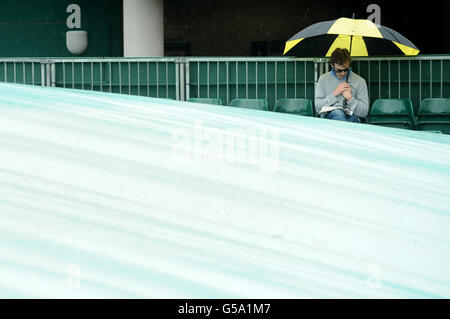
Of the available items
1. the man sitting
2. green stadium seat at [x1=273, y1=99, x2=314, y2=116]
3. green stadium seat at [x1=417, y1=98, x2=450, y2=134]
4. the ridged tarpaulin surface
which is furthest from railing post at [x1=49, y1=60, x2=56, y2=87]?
the ridged tarpaulin surface

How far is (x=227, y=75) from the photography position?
8789mm

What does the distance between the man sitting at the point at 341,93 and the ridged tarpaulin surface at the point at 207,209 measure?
532cm

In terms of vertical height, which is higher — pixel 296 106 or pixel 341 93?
pixel 341 93

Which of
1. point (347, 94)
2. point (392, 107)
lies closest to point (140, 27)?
point (392, 107)

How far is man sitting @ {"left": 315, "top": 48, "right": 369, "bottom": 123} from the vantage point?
281 inches

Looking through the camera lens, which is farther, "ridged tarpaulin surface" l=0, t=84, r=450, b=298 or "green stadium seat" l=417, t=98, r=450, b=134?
A: "green stadium seat" l=417, t=98, r=450, b=134

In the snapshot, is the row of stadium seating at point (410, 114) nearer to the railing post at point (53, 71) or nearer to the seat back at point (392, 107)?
the seat back at point (392, 107)

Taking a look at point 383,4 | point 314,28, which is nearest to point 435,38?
point 383,4

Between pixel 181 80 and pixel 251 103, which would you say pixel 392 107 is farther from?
pixel 181 80

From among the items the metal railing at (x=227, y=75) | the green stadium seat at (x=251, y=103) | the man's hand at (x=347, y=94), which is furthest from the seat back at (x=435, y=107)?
the green stadium seat at (x=251, y=103)

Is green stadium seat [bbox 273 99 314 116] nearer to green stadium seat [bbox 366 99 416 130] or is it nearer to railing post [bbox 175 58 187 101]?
green stadium seat [bbox 366 99 416 130]

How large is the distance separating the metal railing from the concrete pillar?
3.79 m

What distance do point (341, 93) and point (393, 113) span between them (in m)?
0.93

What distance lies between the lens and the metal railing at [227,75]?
845cm
